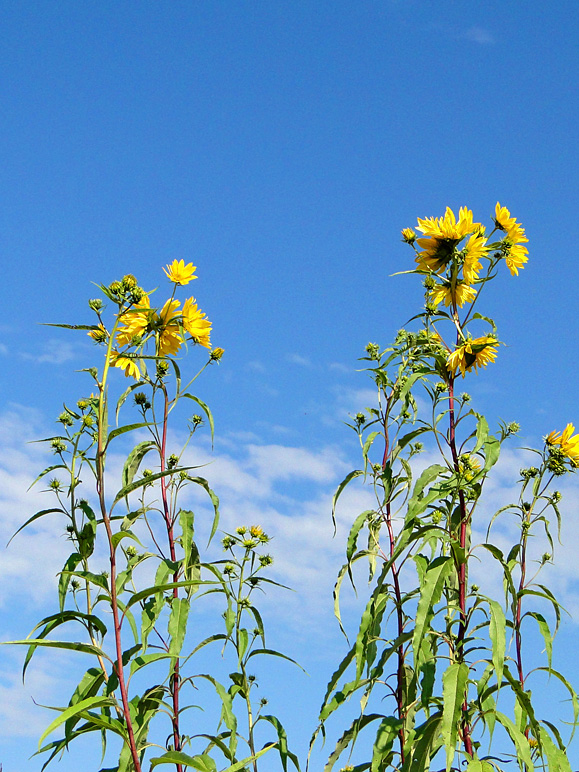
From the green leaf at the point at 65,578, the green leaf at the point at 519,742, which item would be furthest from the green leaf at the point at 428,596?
the green leaf at the point at 65,578

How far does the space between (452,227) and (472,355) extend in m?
0.55

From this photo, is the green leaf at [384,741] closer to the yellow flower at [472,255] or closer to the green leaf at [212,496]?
the green leaf at [212,496]

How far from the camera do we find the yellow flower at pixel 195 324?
3.24 metres

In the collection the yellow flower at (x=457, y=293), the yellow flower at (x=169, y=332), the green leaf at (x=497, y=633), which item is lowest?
the green leaf at (x=497, y=633)

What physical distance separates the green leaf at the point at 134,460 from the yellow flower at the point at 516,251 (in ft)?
5.53

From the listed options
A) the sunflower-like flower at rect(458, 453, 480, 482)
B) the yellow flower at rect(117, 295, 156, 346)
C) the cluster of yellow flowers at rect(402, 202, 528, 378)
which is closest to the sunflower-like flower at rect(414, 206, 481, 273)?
the cluster of yellow flowers at rect(402, 202, 528, 378)

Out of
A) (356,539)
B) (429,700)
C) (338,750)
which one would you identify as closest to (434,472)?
(356,539)

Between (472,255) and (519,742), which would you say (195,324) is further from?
(519,742)

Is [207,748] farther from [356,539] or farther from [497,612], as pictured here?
[497,612]

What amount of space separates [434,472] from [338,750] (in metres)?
1.21

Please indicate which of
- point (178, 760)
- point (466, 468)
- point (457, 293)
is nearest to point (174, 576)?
point (178, 760)

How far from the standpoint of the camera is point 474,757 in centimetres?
267

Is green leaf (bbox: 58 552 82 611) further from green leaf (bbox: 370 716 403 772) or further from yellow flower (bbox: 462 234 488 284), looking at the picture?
yellow flower (bbox: 462 234 488 284)

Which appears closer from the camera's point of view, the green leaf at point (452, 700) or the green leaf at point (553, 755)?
the green leaf at point (452, 700)
